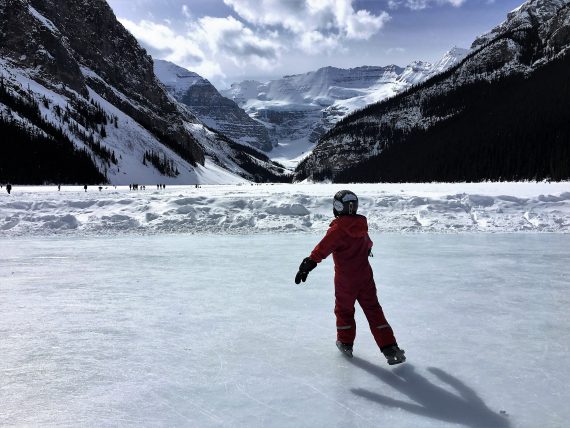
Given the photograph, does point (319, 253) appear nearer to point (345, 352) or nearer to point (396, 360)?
point (345, 352)

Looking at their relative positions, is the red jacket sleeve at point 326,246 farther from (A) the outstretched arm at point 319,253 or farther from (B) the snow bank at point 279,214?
(B) the snow bank at point 279,214

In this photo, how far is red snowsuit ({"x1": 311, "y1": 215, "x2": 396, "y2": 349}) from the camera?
4426mm

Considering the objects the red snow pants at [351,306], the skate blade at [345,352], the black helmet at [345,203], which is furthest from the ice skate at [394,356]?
the black helmet at [345,203]

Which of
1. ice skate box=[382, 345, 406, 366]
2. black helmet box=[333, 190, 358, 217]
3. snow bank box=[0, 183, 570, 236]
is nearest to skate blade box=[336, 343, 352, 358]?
ice skate box=[382, 345, 406, 366]

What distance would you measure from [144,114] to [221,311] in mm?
187790

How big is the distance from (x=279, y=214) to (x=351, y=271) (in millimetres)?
14614

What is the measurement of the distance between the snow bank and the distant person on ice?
1267 cm

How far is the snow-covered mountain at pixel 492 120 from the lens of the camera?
294 ft

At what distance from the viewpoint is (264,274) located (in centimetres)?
891

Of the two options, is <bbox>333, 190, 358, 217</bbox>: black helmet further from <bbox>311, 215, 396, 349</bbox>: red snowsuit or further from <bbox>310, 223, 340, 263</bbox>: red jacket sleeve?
<bbox>310, 223, 340, 263</bbox>: red jacket sleeve

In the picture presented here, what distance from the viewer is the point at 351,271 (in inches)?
178

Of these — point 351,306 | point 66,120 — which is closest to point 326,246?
point 351,306

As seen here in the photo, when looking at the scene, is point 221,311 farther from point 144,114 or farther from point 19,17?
point 144,114

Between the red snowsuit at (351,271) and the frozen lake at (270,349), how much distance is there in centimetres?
35
